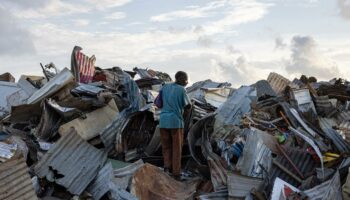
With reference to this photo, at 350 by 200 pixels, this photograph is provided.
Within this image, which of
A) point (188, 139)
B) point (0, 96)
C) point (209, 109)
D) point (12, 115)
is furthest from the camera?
point (0, 96)

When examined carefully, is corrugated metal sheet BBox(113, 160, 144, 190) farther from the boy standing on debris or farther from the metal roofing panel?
the metal roofing panel

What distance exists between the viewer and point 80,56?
10562 millimetres

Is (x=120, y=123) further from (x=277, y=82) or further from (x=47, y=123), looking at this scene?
(x=277, y=82)

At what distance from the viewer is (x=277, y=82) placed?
1149 cm

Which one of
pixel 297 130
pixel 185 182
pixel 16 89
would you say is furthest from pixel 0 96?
pixel 297 130

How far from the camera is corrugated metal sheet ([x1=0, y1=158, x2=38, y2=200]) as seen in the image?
6.11 m

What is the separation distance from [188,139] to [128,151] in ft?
3.12

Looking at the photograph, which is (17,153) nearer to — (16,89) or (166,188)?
(166,188)

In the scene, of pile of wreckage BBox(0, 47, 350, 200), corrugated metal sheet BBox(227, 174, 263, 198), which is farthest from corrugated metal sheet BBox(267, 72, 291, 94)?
corrugated metal sheet BBox(227, 174, 263, 198)

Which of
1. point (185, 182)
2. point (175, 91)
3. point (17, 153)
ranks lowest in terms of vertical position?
point (185, 182)

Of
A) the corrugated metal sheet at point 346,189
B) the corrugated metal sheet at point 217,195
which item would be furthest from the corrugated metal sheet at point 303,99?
the corrugated metal sheet at point 346,189

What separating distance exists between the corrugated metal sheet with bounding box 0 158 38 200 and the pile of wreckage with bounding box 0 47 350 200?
0.01m

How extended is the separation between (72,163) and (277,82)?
18.7ft

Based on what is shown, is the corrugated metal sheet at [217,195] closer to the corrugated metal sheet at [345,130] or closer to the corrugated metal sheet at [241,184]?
the corrugated metal sheet at [241,184]
